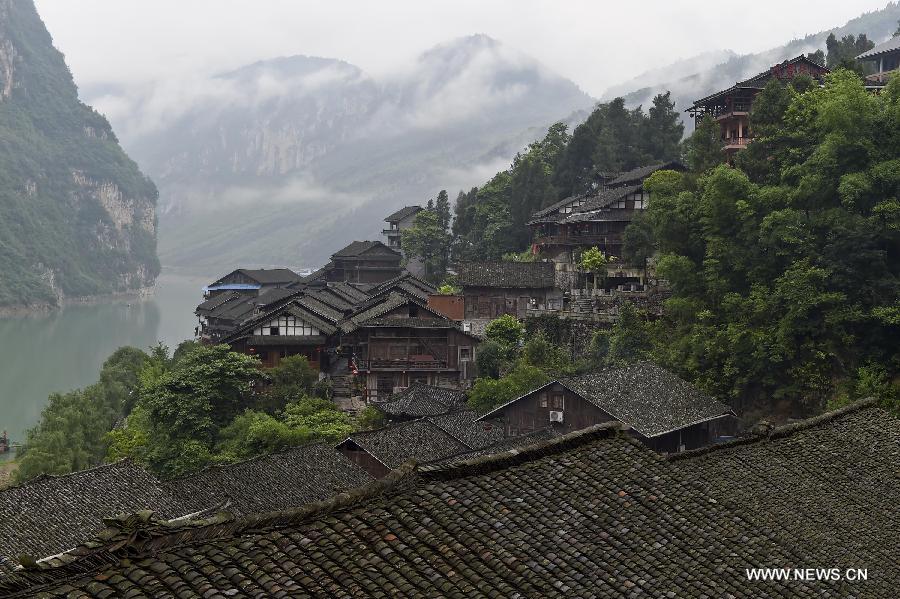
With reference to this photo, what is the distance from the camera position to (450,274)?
62406mm

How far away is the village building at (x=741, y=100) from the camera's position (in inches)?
1581

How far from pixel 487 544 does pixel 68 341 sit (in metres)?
103

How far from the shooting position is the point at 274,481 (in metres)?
25.3

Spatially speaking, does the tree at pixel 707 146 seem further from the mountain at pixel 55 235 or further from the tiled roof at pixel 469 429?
the mountain at pixel 55 235

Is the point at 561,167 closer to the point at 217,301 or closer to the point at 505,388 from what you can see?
the point at 217,301

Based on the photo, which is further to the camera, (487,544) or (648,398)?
(648,398)

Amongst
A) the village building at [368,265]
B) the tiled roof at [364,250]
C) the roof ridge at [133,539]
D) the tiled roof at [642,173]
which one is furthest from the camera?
the tiled roof at [364,250]

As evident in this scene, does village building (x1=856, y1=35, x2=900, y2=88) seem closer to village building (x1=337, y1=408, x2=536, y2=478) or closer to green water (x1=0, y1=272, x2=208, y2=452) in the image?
village building (x1=337, y1=408, x2=536, y2=478)

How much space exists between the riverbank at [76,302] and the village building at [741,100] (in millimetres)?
122430

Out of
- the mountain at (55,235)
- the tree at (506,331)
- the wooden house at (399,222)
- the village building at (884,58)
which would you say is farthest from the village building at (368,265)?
the mountain at (55,235)

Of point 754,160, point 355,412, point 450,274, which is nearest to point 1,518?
point 355,412

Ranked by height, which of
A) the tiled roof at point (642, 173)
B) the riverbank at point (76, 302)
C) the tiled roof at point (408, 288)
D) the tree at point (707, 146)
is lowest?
the riverbank at point (76, 302)

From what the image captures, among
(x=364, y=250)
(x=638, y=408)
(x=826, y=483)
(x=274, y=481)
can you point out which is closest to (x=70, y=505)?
(x=274, y=481)

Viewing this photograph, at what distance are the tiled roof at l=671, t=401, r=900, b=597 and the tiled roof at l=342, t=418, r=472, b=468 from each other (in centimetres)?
1466
